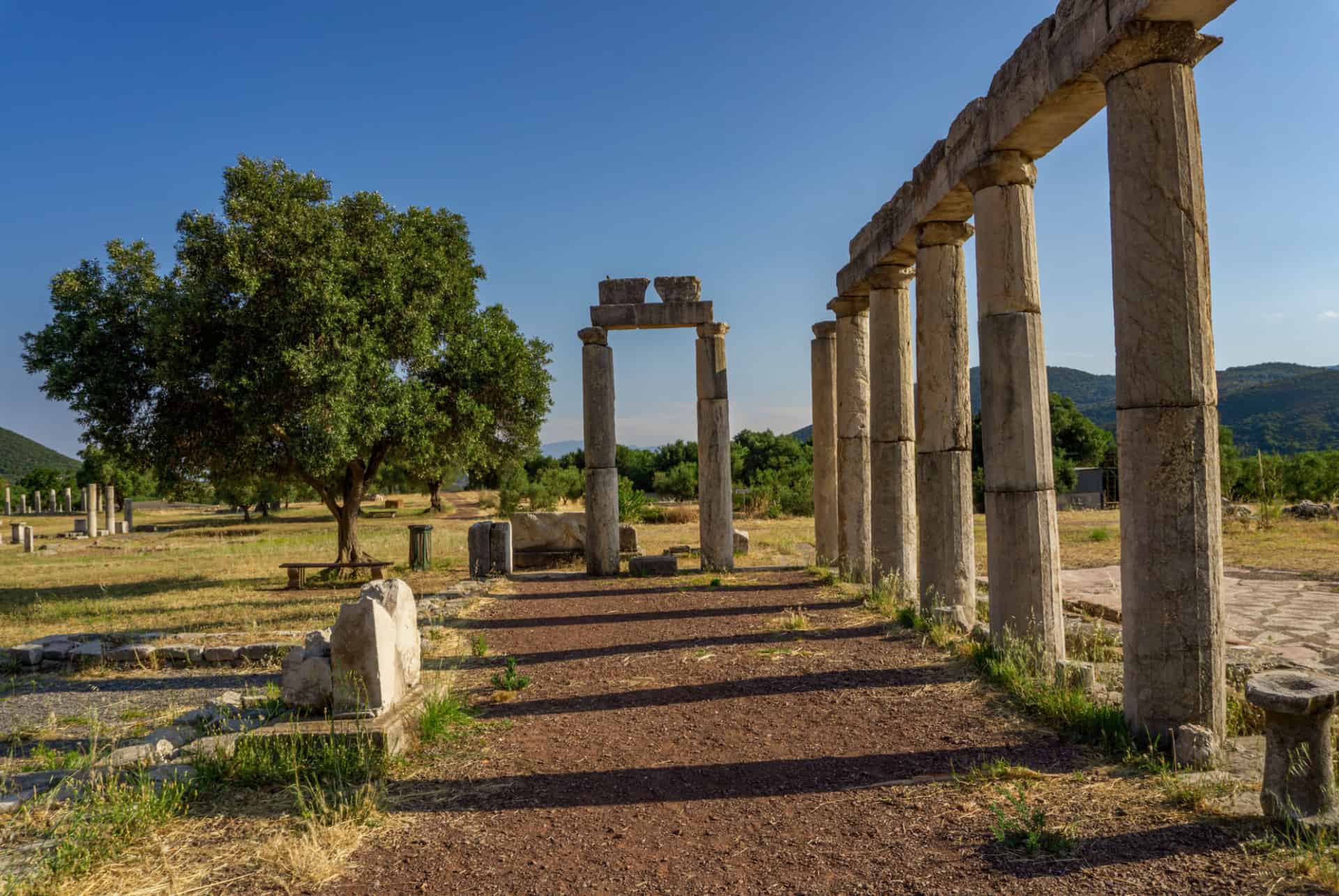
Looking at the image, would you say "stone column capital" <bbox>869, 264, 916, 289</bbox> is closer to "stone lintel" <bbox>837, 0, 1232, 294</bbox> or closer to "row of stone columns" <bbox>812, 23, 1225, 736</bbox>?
"row of stone columns" <bbox>812, 23, 1225, 736</bbox>

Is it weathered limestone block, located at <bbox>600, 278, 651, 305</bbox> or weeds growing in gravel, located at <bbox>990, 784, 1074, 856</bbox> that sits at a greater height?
weathered limestone block, located at <bbox>600, 278, 651, 305</bbox>

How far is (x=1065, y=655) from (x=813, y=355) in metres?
9.10

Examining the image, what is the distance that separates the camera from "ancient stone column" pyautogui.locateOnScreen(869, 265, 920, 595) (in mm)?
11586

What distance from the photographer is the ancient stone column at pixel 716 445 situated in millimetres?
16297

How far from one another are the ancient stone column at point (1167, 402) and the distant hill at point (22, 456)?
5799 inches

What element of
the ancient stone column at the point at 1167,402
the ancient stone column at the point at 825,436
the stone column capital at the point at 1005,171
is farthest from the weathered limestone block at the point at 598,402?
the ancient stone column at the point at 1167,402

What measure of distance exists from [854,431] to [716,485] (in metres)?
3.30

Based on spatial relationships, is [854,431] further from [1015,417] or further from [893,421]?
[1015,417]

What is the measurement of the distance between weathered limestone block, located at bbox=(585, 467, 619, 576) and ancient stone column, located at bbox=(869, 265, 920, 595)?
19.1 ft

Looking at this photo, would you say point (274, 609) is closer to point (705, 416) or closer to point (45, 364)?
point (45, 364)

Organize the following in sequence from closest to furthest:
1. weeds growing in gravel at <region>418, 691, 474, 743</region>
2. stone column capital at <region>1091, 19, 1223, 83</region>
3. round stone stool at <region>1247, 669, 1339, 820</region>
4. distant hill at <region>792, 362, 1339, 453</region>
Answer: round stone stool at <region>1247, 669, 1339, 820</region> → stone column capital at <region>1091, 19, 1223, 83</region> → weeds growing in gravel at <region>418, 691, 474, 743</region> → distant hill at <region>792, 362, 1339, 453</region>

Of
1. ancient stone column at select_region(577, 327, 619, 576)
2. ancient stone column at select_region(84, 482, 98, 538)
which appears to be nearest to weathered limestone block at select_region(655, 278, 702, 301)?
ancient stone column at select_region(577, 327, 619, 576)

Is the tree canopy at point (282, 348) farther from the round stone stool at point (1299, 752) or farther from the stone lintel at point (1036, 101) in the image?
the round stone stool at point (1299, 752)

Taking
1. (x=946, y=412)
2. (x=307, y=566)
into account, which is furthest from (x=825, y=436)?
(x=307, y=566)
